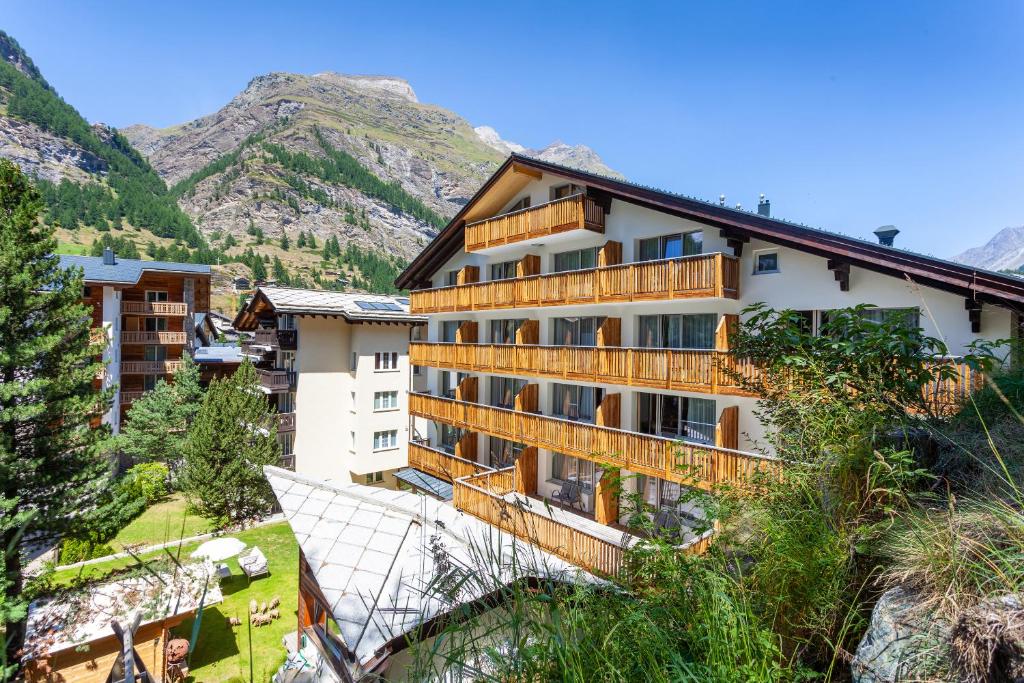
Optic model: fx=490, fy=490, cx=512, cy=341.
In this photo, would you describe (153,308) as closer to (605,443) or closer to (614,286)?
(614,286)

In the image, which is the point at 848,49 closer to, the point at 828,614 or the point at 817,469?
the point at 817,469

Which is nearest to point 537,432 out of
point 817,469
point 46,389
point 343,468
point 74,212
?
point 817,469

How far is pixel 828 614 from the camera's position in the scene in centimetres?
350

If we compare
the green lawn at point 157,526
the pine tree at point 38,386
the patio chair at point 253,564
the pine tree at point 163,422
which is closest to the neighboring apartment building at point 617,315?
the patio chair at point 253,564

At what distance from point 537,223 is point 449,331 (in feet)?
29.6

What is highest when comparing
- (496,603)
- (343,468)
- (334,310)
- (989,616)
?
(334,310)

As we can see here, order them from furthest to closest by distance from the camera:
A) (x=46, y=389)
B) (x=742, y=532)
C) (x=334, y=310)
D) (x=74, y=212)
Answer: (x=74, y=212)
(x=334, y=310)
(x=46, y=389)
(x=742, y=532)

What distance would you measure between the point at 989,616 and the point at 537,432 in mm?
14459

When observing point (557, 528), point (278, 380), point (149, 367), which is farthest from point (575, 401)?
point (149, 367)

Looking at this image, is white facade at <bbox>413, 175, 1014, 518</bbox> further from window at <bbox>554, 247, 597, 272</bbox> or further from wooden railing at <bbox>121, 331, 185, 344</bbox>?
wooden railing at <bbox>121, 331, 185, 344</bbox>

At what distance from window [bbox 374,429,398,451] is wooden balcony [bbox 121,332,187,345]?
1906 cm

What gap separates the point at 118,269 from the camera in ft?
112

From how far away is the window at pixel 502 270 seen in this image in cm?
2089

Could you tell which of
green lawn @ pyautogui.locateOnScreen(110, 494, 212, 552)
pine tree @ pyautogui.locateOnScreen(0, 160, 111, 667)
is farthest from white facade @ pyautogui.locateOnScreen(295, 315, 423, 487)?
pine tree @ pyautogui.locateOnScreen(0, 160, 111, 667)
